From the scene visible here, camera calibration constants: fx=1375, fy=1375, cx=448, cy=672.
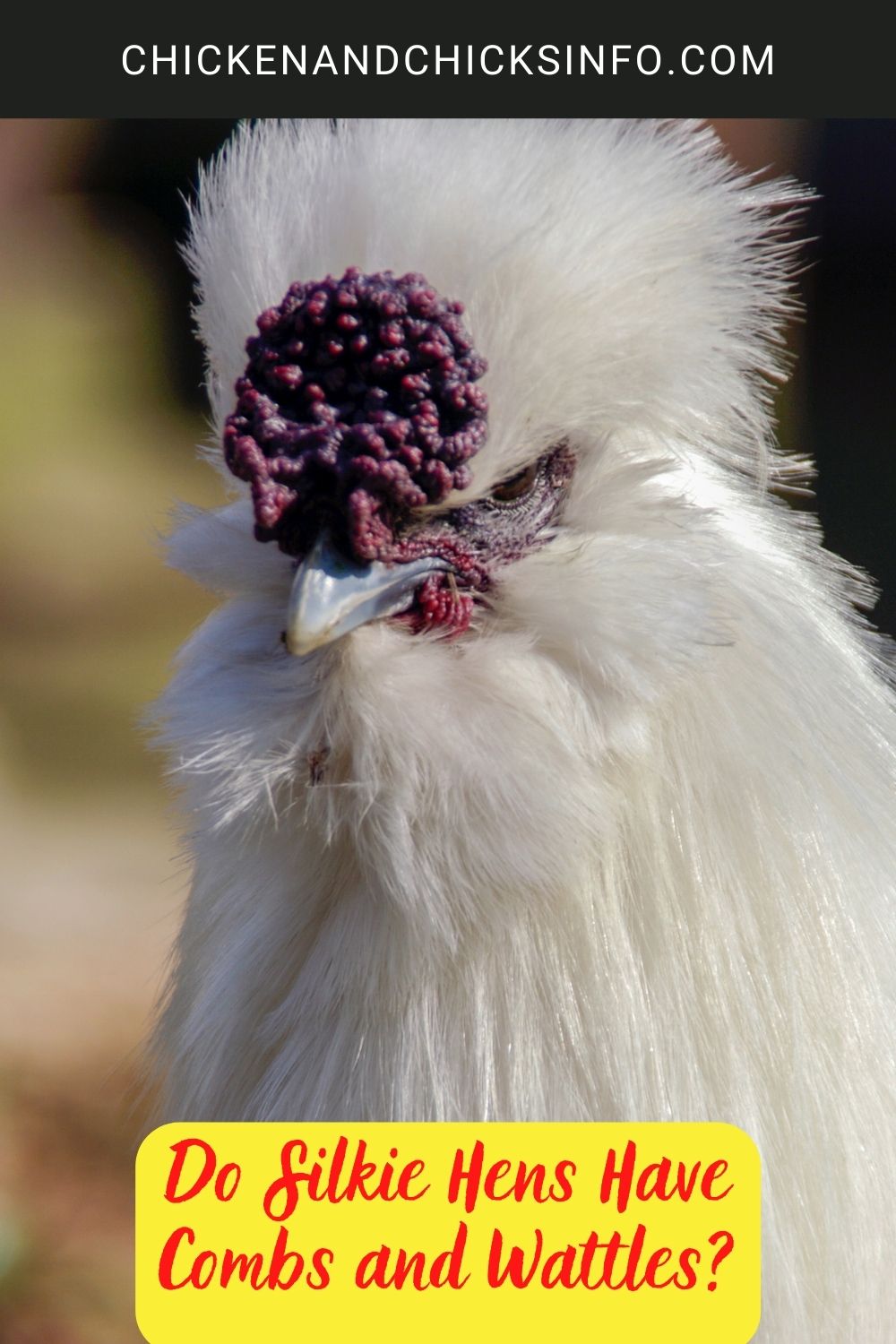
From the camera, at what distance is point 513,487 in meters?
1.58

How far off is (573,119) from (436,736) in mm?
783

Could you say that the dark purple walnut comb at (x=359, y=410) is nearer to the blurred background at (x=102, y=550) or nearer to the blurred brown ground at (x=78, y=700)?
the blurred background at (x=102, y=550)

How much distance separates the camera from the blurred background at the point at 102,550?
372 cm

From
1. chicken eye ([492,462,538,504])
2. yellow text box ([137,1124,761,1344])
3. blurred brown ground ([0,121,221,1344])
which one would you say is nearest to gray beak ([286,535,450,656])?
chicken eye ([492,462,538,504])

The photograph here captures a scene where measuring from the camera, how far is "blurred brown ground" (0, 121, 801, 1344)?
3.62 m

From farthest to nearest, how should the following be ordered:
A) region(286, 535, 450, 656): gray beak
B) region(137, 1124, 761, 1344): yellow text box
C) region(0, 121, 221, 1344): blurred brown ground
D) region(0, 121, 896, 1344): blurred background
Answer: region(0, 121, 896, 1344): blurred background < region(0, 121, 221, 1344): blurred brown ground < region(137, 1124, 761, 1344): yellow text box < region(286, 535, 450, 656): gray beak

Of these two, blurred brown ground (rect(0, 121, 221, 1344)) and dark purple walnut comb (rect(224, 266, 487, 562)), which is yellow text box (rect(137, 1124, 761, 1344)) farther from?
blurred brown ground (rect(0, 121, 221, 1344))

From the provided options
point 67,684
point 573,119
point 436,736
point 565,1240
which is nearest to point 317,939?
point 436,736

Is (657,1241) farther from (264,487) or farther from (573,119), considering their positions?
(573,119)

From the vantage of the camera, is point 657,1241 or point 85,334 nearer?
point 657,1241

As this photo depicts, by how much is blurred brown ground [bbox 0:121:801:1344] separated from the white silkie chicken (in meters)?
1.94

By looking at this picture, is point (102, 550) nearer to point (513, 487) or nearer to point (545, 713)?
point (513, 487)

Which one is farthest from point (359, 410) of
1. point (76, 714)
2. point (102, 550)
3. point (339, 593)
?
point (102, 550)

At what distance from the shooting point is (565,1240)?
1599 millimetres
